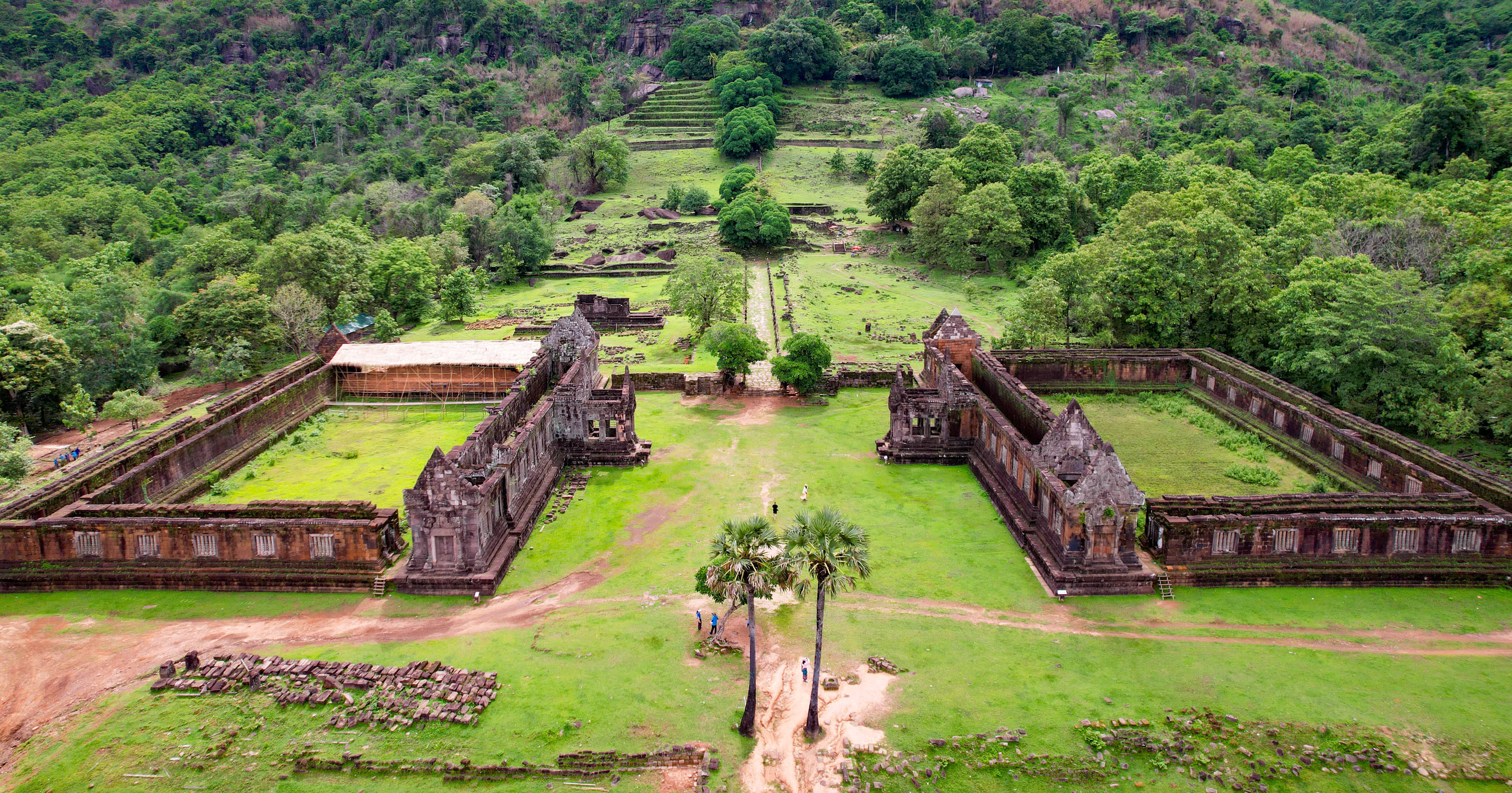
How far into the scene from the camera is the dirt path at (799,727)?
18891mm

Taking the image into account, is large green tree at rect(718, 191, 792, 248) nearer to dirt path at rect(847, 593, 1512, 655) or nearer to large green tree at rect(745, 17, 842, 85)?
large green tree at rect(745, 17, 842, 85)

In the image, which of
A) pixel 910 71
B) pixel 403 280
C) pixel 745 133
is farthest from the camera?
pixel 910 71

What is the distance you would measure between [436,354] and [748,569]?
32.1 meters

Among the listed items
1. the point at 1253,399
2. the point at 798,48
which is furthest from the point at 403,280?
the point at 798,48

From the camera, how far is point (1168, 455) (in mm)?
36250

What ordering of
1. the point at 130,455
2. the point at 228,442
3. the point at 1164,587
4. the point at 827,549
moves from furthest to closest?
the point at 228,442, the point at 130,455, the point at 1164,587, the point at 827,549

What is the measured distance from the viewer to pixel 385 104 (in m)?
114

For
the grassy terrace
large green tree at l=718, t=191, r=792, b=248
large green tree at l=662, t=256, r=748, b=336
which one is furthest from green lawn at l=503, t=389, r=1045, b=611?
large green tree at l=718, t=191, r=792, b=248

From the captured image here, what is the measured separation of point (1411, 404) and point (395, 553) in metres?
38.6

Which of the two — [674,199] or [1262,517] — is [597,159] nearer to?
[674,199]

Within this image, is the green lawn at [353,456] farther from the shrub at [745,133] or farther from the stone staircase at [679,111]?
the stone staircase at [679,111]

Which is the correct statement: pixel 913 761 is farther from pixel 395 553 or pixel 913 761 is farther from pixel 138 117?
pixel 138 117

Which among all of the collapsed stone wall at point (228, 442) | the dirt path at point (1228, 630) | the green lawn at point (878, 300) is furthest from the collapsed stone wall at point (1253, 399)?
the collapsed stone wall at point (228, 442)

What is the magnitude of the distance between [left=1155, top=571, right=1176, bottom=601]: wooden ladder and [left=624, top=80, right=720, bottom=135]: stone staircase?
3671 inches
